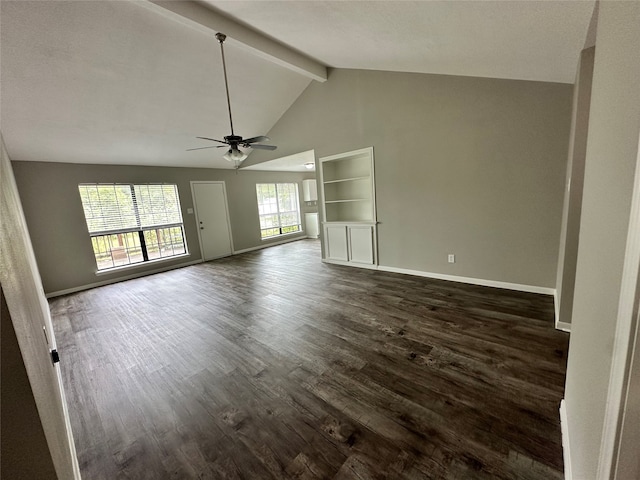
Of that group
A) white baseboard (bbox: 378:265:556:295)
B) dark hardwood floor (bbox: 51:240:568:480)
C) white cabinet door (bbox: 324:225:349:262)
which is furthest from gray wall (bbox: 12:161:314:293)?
white baseboard (bbox: 378:265:556:295)

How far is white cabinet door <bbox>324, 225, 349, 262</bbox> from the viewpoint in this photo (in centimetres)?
523

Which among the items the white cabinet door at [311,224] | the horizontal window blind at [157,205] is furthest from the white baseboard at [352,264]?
the horizontal window blind at [157,205]

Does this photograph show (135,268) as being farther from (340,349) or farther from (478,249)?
(478,249)

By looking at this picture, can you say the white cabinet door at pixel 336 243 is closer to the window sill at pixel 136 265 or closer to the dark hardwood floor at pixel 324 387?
the dark hardwood floor at pixel 324 387

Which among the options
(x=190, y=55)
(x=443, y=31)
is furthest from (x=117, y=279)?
(x=443, y=31)

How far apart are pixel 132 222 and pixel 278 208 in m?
4.04

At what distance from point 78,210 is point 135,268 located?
1491 mm

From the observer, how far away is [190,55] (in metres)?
3.49

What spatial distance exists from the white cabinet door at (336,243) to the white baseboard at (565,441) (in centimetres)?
384

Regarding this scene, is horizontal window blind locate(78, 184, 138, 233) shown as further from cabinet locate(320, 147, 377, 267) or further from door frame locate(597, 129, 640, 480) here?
door frame locate(597, 129, 640, 480)

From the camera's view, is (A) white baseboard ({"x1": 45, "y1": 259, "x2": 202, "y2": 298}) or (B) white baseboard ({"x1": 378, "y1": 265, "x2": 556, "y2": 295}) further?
(A) white baseboard ({"x1": 45, "y1": 259, "x2": 202, "y2": 298})

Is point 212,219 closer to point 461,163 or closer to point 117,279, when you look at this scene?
point 117,279

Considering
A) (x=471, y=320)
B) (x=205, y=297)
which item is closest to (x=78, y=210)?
(x=205, y=297)

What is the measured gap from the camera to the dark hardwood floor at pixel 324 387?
1.44 m
